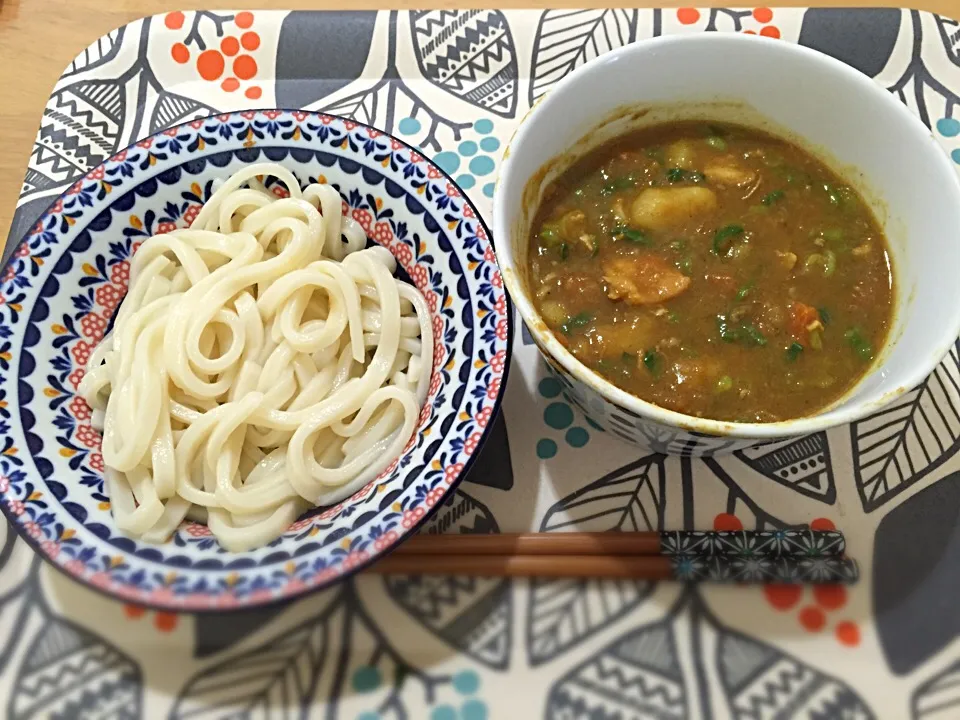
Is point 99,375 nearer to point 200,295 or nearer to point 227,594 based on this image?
point 200,295

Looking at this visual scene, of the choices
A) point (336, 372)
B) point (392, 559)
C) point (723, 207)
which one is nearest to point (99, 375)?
point (336, 372)

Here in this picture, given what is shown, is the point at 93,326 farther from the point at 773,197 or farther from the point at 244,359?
the point at 773,197

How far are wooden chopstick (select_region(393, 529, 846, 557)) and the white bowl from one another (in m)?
0.22

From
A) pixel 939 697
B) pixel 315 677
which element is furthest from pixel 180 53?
pixel 939 697

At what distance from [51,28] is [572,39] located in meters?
1.97

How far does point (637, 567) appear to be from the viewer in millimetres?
1674

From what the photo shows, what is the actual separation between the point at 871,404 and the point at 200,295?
1623mm

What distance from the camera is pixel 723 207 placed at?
1.76 metres

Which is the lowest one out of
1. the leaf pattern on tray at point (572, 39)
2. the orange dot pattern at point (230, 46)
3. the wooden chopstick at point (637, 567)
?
the wooden chopstick at point (637, 567)

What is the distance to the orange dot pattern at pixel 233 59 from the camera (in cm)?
244

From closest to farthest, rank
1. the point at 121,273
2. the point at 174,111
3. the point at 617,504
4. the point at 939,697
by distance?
the point at 939,697
the point at 617,504
the point at 121,273
the point at 174,111

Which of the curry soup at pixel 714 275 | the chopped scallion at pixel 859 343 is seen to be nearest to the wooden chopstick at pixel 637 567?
the curry soup at pixel 714 275

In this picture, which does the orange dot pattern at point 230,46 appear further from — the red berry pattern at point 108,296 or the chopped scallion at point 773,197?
the chopped scallion at point 773,197

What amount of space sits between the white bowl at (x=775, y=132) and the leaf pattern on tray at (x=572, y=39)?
70cm
